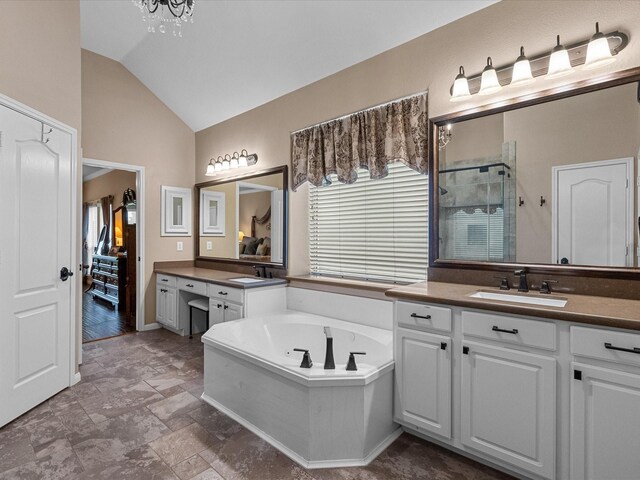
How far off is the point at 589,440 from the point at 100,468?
7.91 feet

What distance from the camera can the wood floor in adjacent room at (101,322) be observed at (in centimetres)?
427

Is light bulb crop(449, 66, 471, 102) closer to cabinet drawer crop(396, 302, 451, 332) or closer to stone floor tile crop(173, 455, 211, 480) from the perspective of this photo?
cabinet drawer crop(396, 302, 451, 332)

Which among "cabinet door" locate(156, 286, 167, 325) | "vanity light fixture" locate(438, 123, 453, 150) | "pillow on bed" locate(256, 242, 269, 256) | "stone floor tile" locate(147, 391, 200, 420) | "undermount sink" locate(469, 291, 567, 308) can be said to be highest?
"vanity light fixture" locate(438, 123, 453, 150)

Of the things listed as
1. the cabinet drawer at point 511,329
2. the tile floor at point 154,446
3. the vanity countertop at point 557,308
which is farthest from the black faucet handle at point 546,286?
the tile floor at point 154,446

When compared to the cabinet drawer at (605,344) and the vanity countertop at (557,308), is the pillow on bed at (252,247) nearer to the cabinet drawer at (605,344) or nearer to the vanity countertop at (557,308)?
the vanity countertop at (557,308)

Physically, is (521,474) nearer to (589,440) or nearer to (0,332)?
(589,440)

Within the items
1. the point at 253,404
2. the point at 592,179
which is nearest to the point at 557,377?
the point at 592,179

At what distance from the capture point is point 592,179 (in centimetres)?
191

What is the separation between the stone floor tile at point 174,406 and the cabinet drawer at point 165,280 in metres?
1.83

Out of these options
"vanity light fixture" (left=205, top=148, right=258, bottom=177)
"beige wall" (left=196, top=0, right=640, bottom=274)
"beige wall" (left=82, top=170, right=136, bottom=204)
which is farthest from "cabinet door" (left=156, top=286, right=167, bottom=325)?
"beige wall" (left=82, top=170, right=136, bottom=204)

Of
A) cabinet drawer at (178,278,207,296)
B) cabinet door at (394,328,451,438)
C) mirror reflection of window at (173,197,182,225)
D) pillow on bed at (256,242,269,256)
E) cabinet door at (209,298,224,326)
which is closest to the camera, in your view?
cabinet door at (394,328,451,438)

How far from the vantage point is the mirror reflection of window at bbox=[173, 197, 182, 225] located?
15.5ft

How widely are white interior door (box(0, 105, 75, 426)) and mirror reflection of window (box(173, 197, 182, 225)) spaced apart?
1886mm

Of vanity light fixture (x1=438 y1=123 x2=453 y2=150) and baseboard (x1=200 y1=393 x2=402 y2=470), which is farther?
vanity light fixture (x1=438 y1=123 x2=453 y2=150)
